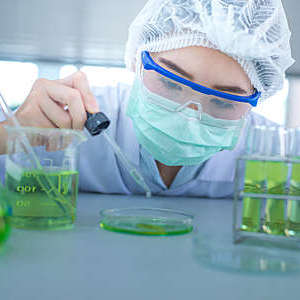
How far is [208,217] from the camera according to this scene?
2.97 feet

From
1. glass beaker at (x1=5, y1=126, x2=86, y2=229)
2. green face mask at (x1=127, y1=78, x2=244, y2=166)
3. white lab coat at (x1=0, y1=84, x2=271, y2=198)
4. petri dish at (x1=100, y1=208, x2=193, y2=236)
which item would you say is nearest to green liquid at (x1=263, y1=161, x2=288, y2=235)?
petri dish at (x1=100, y1=208, x2=193, y2=236)

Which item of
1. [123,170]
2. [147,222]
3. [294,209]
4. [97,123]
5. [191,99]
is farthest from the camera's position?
[123,170]

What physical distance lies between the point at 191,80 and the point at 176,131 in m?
0.17

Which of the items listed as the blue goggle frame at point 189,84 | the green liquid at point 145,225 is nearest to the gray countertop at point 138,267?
the green liquid at point 145,225

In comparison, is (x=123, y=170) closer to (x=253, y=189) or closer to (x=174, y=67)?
(x=174, y=67)

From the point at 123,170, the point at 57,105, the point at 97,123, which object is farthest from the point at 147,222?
the point at 123,170

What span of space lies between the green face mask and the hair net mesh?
0.63ft

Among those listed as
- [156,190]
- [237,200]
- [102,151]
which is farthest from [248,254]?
[102,151]

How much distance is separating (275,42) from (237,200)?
2.49ft

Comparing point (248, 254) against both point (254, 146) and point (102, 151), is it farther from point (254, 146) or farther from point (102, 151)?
point (102, 151)

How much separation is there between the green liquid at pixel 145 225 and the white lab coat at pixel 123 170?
2.05 feet

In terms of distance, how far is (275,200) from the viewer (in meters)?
0.61

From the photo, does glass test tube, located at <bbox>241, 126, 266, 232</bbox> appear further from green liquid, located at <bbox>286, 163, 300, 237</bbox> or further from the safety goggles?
the safety goggles

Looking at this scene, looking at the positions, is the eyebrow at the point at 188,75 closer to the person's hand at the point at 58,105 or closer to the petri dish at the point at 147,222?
the person's hand at the point at 58,105
